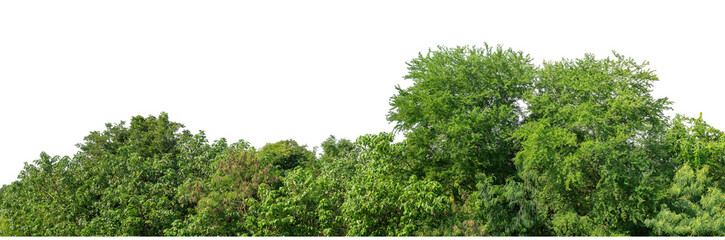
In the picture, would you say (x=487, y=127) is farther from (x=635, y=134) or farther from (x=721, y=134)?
(x=721, y=134)

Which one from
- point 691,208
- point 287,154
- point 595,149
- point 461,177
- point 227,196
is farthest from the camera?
point 287,154

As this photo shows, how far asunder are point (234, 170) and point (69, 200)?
776 cm

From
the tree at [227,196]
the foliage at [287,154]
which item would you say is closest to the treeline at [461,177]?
the tree at [227,196]

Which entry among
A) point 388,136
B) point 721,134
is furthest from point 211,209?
point 721,134

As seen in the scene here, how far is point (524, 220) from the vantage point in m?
19.0

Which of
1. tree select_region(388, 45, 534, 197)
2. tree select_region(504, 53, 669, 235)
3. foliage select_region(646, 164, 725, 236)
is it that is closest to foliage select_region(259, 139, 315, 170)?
tree select_region(388, 45, 534, 197)

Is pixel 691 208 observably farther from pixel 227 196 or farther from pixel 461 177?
pixel 227 196

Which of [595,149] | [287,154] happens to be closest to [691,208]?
[595,149]

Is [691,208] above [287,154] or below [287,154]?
below

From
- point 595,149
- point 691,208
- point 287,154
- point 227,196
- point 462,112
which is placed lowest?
point 691,208

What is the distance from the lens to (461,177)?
21.4m

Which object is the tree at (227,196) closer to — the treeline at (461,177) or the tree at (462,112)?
the treeline at (461,177)

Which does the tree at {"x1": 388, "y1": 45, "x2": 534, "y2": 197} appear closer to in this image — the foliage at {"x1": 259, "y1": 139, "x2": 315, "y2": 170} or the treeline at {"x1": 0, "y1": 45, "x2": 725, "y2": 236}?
the treeline at {"x1": 0, "y1": 45, "x2": 725, "y2": 236}

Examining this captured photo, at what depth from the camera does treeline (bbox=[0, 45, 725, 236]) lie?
52.6ft
